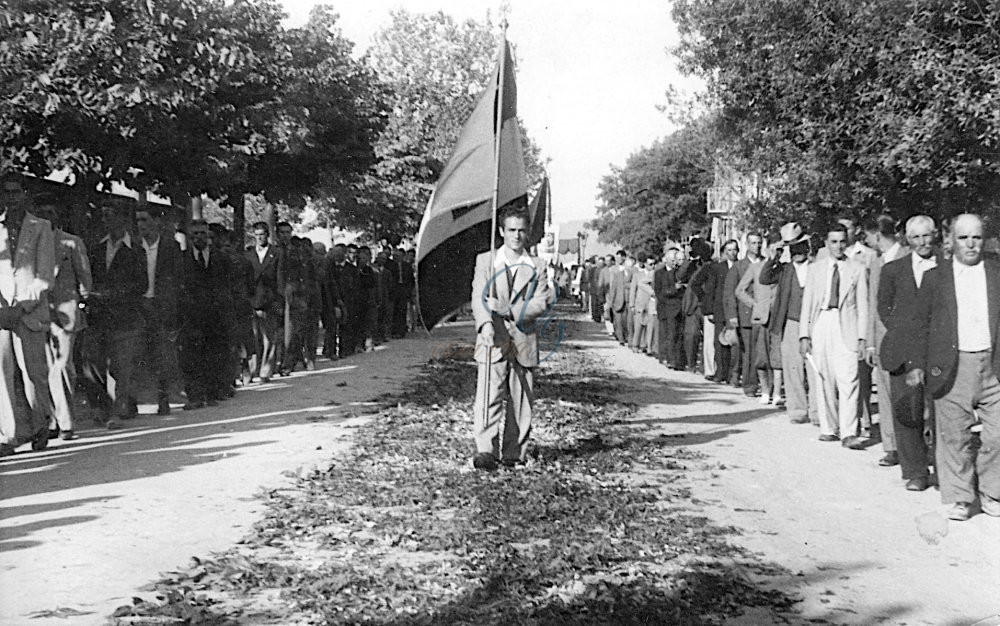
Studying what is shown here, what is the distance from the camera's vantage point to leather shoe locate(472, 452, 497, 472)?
8.62 m

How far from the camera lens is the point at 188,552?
19.9 feet

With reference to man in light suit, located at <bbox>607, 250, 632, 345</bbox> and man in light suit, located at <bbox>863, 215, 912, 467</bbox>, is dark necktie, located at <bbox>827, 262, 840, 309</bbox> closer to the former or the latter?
man in light suit, located at <bbox>863, 215, 912, 467</bbox>

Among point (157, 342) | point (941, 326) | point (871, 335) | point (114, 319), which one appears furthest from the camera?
point (157, 342)

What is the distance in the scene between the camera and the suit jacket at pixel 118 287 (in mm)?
10850

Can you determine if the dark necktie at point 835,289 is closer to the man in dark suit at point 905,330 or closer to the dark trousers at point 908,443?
the man in dark suit at point 905,330

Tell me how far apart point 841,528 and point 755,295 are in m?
7.30

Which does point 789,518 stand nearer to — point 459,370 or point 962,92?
point 962,92

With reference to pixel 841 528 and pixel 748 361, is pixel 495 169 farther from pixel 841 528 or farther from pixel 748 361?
pixel 748 361

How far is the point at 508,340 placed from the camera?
28.7 feet

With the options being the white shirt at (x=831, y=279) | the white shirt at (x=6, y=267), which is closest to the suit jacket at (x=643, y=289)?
the white shirt at (x=831, y=279)

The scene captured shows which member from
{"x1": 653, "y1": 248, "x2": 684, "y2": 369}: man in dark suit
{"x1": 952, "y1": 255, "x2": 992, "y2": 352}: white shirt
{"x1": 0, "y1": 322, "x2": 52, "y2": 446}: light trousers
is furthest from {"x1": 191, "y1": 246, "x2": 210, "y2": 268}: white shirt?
{"x1": 653, "y1": 248, "x2": 684, "y2": 369}: man in dark suit

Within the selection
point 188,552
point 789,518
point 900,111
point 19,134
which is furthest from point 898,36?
point 188,552

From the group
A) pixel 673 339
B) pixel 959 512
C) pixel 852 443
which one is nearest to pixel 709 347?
pixel 673 339

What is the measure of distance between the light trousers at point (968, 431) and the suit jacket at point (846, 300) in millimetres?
2636
